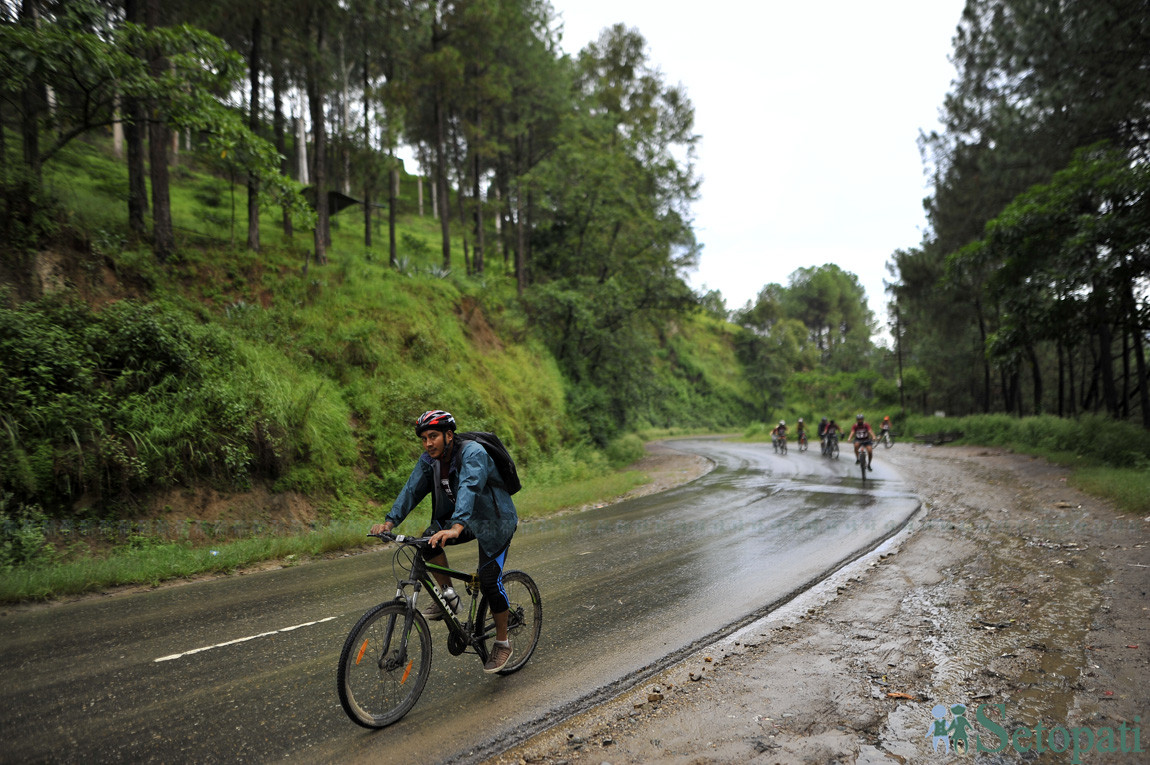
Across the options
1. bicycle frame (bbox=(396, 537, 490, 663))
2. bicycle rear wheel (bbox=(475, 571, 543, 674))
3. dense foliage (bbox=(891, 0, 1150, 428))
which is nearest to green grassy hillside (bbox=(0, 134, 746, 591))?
bicycle frame (bbox=(396, 537, 490, 663))

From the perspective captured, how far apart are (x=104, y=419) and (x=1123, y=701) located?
497 inches

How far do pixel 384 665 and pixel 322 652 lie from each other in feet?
4.81

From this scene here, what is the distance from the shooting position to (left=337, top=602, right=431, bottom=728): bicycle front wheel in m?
3.50

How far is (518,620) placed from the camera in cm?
461

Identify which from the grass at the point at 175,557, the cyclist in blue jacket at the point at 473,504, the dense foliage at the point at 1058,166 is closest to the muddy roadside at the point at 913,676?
the cyclist in blue jacket at the point at 473,504

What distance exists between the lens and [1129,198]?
14578mm

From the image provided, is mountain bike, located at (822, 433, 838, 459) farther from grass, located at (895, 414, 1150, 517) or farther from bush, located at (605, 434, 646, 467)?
bush, located at (605, 434, 646, 467)

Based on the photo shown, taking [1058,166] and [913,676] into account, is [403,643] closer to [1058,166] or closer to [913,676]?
[913,676]

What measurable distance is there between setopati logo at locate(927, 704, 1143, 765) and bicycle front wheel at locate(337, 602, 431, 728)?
131 inches

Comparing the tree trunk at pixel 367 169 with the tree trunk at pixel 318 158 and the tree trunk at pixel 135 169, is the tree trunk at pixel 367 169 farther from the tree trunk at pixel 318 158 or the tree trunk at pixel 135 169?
the tree trunk at pixel 135 169

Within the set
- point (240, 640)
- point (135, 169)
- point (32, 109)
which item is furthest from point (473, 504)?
point (32, 109)

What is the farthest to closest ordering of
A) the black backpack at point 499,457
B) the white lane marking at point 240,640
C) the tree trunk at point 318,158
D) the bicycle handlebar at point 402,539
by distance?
the tree trunk at point 318,158 → the white lane marking at point 240,640 → the black backpack at point 499,457 → the bicycle handlebar at point 402,539

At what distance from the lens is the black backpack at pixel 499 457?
4.32m

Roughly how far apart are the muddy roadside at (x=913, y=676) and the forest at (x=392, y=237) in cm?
920
